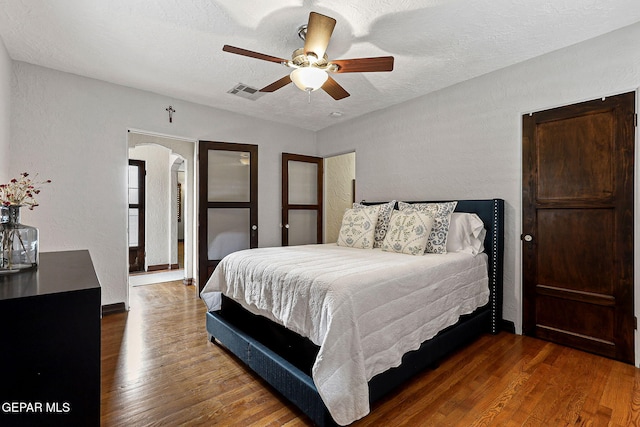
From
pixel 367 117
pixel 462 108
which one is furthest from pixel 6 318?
pixel 367 117

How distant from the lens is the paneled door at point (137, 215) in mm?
5621

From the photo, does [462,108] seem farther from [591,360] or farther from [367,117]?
[591,360]

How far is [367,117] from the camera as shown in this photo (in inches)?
169

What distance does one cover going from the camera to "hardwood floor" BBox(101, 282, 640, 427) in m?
1.69

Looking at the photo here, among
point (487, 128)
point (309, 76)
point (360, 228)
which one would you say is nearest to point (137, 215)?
point (360, 228)

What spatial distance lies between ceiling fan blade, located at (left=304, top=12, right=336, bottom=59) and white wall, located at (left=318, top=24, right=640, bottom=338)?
75.7 inches

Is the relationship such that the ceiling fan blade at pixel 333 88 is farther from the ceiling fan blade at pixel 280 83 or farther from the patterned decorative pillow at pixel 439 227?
the patterned decorative pillow at pixel 439 227

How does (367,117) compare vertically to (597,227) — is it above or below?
above

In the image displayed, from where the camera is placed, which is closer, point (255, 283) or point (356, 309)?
point (356, 309)

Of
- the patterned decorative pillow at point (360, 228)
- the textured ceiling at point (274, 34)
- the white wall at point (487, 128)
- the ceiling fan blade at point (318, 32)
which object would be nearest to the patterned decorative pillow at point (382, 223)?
the patterned decorative pillow at point (360, 228)

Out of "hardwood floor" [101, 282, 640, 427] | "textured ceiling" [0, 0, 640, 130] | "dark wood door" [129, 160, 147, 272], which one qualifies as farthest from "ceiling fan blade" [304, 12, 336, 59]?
"dark wood door" [129, 160, 147, 272]

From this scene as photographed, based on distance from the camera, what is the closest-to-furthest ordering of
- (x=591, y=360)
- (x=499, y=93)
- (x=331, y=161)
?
(x=591, y=360) < (x=499, y=93) < (x=331, y=161)

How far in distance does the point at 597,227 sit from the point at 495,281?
0.89 m
